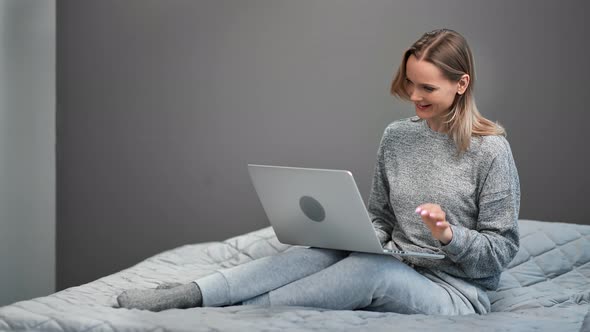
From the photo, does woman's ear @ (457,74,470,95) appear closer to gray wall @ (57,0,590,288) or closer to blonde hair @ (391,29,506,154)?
blonde hair @ (391,29,506,154)

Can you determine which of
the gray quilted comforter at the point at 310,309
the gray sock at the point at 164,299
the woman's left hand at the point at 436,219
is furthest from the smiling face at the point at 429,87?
the gray sock at the point at 164,299

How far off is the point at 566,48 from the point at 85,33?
1.90m

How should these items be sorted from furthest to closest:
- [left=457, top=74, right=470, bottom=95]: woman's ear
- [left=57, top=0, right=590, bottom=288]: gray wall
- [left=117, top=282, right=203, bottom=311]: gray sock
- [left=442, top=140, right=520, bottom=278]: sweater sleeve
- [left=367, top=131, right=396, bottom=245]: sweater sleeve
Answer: [left=57, top=0, right=590, bottom=288]: gray wall → [left=367, top=131, right=396, bottom=245]: sweater sleeve → [left=457, top=74, right=470, bottom=95]: woman's ear → [left=442, top=140, right=520, bottom=278]: sweater sleeve → [left=117, top=282, right=203, bottom=311]: gray sock

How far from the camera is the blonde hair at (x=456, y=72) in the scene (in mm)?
1843

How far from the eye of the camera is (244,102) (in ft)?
10.00

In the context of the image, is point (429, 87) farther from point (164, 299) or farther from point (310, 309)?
point (164, 299)

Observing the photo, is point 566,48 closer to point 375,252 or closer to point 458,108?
point 458,108

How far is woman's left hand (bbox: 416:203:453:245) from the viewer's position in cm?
157

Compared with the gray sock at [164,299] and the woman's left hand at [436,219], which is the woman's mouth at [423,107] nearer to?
the woman's left hand at [436,219]

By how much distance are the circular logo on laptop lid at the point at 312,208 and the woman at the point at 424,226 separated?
10cm

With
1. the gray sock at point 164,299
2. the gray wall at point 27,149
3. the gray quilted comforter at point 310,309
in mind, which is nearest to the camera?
the gray quilted comforter at point 310,309

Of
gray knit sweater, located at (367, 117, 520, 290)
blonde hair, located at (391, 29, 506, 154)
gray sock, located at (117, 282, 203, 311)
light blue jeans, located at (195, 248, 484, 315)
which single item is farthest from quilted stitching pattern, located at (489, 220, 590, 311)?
gray sock, located at (117, 282, 203, 311)

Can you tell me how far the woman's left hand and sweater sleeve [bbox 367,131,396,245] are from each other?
0.38m

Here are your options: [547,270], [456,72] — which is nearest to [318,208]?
[456,72]
